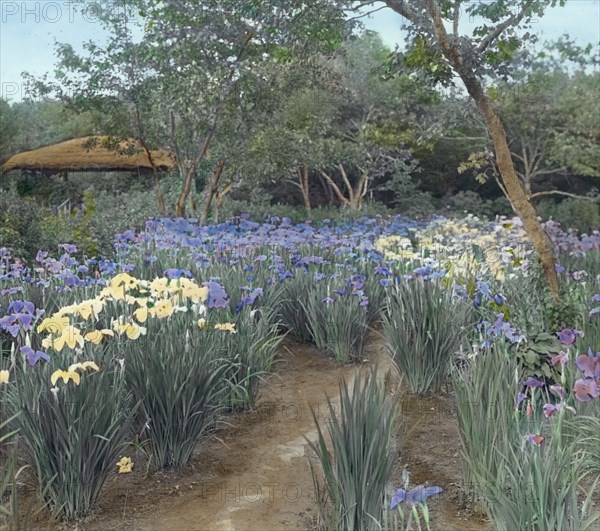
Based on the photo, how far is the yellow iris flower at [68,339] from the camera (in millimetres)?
2777

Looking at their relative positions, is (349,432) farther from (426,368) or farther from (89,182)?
(89,182)

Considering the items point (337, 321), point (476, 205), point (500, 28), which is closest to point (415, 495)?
point (337, 321)

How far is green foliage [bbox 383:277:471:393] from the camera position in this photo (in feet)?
13.7

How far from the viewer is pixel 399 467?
10.6ft

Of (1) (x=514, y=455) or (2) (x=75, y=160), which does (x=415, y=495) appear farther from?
(2) (x=75, y=160)

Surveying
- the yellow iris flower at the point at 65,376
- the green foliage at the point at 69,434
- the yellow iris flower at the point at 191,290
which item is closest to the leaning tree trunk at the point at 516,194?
the yellow iris flower at the point at 191,290

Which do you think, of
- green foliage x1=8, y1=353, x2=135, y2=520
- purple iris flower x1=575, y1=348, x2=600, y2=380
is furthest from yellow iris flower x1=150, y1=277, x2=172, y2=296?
purple iris flower x1=575, y1=348, x2=600, y2=380

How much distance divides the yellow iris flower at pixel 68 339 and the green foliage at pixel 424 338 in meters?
2.13

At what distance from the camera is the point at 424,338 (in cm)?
416

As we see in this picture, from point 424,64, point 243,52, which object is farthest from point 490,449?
point 243,52

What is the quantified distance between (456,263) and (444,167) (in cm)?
1500

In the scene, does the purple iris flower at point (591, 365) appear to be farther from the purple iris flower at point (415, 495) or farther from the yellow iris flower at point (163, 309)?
the yellow iris flower at point (163, 309)

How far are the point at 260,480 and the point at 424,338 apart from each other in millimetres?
1546

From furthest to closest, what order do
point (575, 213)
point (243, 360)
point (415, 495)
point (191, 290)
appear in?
point (575, 213) → point (243, 360) → point (191, 290) → point (415, 495)
